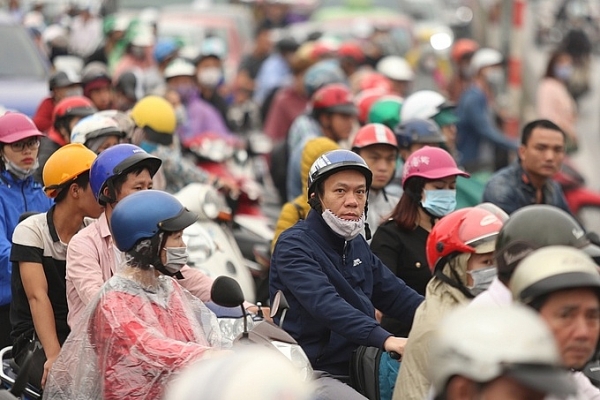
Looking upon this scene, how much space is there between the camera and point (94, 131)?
29.7 ft

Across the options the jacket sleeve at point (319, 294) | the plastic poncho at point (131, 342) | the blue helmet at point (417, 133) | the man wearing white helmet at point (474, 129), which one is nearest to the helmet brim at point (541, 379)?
the plastic poncho at point (131, 342)

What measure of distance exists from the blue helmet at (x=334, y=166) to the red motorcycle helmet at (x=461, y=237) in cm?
67

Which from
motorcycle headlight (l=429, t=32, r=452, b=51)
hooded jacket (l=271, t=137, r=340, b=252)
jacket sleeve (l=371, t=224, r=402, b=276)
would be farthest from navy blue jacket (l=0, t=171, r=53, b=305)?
motorcycle headlight (l=429, t=32, r=452, b=51)

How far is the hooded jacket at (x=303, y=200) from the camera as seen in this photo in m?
8.64

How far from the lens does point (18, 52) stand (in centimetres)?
1507

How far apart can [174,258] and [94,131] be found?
10.7ft

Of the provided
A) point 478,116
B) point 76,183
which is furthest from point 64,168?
point 478,116

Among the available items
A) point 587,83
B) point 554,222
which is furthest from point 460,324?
point 587,83

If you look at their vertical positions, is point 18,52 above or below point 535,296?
below

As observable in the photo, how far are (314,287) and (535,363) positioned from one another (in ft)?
9.73

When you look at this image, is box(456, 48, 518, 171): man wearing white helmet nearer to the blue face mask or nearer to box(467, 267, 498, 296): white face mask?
the blue face mask

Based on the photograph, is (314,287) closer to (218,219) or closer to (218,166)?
(218,219)

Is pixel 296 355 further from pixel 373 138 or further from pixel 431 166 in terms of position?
pixel 373 138

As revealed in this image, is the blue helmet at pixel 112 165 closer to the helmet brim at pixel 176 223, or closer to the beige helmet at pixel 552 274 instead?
the helmet brim at pixel 176 223
